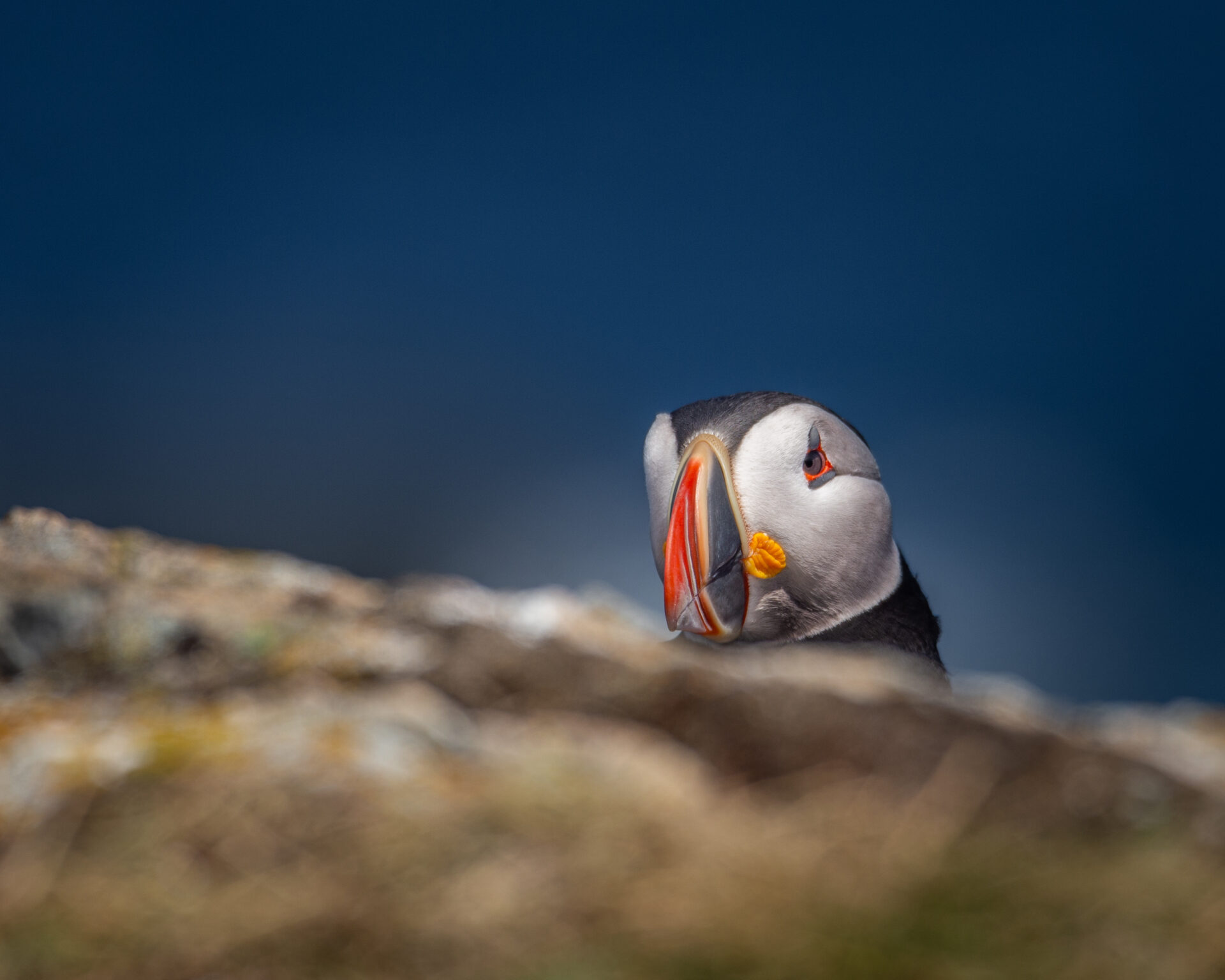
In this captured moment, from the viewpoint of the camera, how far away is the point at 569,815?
3.76 feet

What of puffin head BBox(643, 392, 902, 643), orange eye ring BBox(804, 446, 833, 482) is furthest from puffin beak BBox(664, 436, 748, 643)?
orange eye ring BBox(804, 446, 833, 482)

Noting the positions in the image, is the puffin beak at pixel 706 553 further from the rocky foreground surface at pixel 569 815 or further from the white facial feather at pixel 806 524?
the rocky foreground surface at pixel 569 815

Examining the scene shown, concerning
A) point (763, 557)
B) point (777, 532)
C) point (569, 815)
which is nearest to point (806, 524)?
point (777, 532)

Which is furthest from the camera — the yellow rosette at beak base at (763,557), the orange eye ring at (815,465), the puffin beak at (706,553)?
the orange eye ring at (815,465)

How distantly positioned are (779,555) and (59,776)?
3.49 meters

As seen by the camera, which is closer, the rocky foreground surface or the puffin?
the rocky foreground surface

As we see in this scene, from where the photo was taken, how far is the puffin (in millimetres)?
4230

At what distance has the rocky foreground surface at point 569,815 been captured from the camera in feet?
3.31

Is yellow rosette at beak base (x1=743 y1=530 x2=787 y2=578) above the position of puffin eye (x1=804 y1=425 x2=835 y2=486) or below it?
below

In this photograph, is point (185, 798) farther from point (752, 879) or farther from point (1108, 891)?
point (1108, 891)

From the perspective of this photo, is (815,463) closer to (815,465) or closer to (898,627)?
(815,465)

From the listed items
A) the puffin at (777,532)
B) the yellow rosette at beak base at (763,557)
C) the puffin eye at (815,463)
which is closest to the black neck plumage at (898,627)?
the puffin at (777,532)

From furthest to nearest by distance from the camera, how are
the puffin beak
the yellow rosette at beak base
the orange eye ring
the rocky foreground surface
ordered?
the orange eye ring, the yellow rosette at beak base, the puffin beak, the rocky foreground surface

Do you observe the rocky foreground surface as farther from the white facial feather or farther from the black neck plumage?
the black neck plumage
